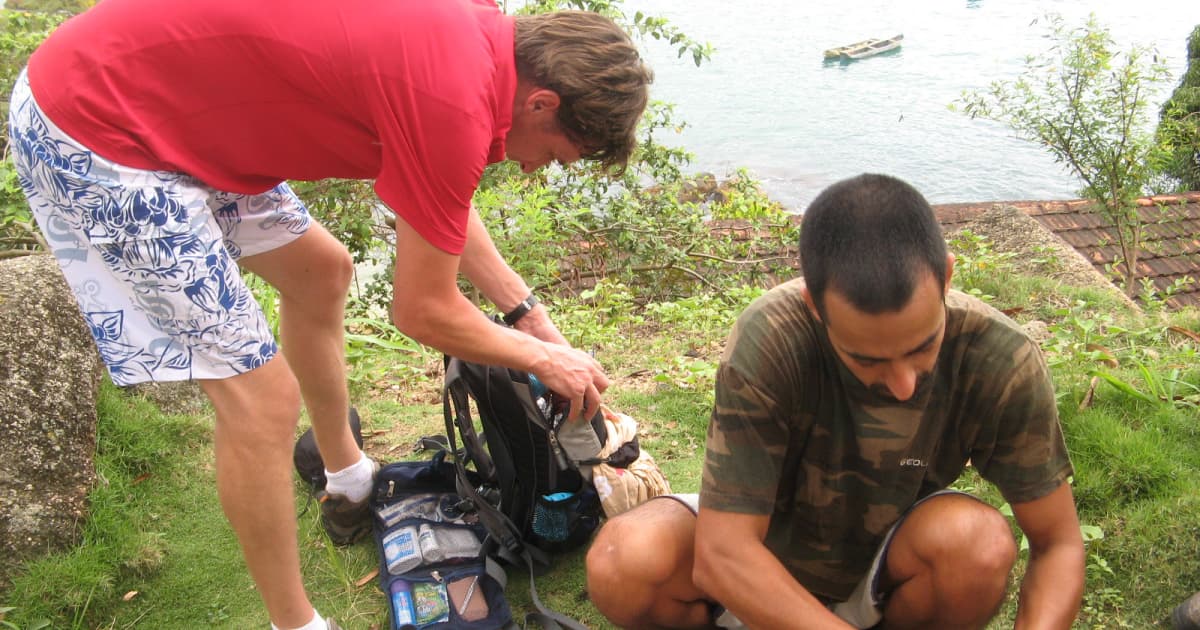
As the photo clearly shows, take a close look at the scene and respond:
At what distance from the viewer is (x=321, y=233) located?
8.76 feet

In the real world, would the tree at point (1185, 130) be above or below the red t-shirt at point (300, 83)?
below

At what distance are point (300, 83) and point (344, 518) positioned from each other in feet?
5.14

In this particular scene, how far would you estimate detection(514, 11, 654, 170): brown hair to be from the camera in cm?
209

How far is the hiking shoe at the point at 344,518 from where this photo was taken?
9.92 ft

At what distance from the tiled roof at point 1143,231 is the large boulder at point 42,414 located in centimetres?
973

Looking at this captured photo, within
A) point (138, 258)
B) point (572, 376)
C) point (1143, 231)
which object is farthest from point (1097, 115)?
point (138, 258)

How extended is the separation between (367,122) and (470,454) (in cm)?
127

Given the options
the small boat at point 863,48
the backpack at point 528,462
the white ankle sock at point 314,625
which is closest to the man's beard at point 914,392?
the backpack at point 528,462

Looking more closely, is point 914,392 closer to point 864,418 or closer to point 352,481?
point 864,418

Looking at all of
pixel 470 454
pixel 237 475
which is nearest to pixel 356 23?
pixel 237 475

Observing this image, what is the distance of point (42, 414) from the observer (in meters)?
3.04

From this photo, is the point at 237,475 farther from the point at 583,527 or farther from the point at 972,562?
the point at 972,562

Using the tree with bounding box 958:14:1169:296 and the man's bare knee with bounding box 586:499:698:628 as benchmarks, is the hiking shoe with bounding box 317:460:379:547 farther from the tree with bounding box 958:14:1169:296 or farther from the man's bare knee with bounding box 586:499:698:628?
the tree with bounding box 958:14:1169:296

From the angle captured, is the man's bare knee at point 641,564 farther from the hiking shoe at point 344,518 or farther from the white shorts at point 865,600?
the hiking shoe at point 344,518
